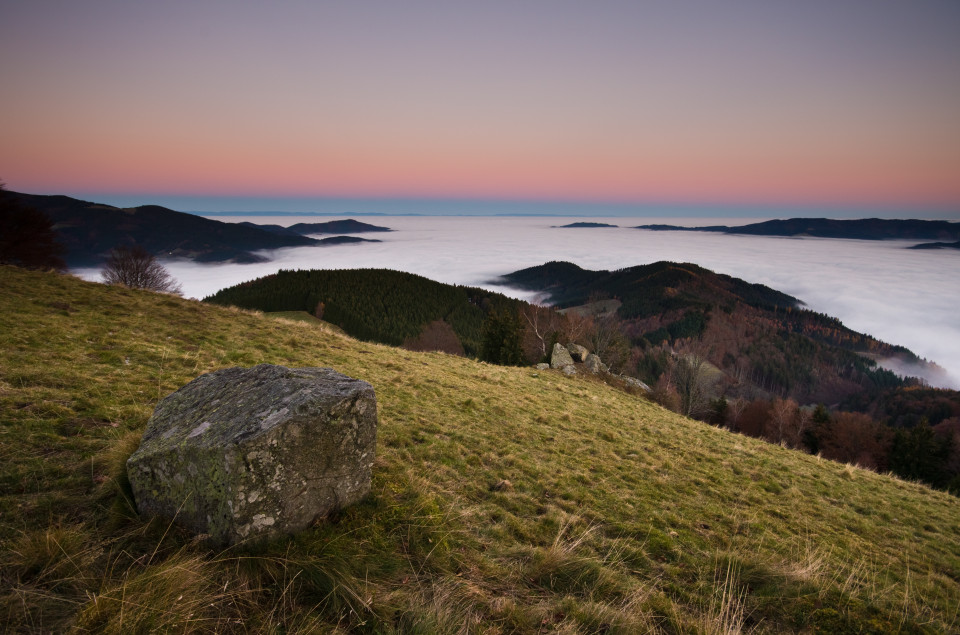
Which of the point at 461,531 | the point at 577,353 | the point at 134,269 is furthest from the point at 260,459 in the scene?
the point at 134,269

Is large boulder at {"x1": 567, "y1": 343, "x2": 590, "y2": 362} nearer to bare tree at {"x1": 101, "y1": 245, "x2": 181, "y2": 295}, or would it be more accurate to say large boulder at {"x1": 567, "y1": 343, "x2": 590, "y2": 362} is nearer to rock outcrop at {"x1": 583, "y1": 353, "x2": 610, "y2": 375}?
rock outcrop at {"x1": 583, "y1": 353, "x2": 610, "y2": 375}

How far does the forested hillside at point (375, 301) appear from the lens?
12825cm

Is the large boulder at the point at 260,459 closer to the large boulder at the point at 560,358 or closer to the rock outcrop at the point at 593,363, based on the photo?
the large boulder at the point at 560,358

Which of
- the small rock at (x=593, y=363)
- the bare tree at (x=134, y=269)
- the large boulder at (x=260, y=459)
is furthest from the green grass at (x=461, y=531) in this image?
the bare tree at (x=134, y=269)

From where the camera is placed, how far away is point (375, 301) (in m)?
150

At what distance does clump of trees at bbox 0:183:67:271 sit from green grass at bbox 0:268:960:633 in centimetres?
1928

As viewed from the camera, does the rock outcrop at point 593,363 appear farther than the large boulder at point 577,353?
No

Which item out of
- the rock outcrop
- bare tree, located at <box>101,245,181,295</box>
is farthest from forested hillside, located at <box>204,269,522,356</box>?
the rock outcrop

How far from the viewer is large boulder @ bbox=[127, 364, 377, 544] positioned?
378cm

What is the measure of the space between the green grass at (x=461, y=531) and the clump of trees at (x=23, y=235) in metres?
19.3

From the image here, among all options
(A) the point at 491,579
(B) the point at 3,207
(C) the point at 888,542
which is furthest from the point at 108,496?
(B) the point at 3,207

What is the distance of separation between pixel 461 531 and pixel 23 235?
1544 inches

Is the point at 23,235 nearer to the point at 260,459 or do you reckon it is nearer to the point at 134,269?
the point at 134,269

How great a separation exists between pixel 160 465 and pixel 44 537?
92 centimetres
